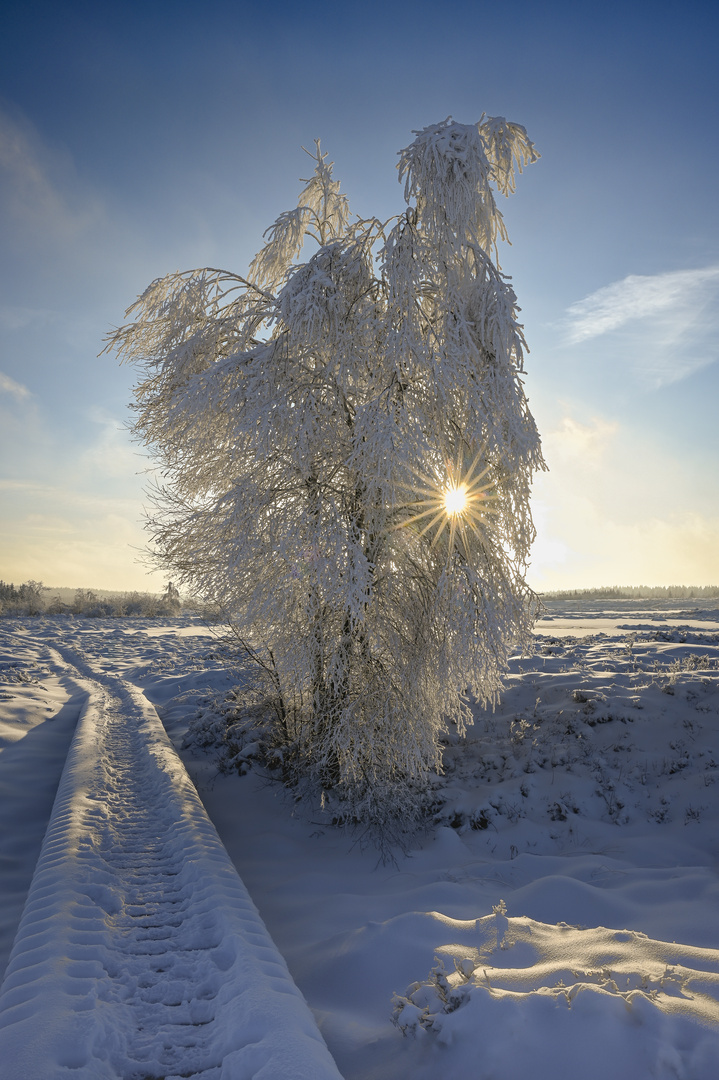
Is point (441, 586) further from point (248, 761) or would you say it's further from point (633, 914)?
point (248, 761)

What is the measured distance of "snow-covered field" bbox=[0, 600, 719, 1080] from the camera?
7.45 ft

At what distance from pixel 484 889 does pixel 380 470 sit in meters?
3.77

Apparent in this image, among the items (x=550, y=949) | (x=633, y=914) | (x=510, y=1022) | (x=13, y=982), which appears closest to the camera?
(x=510, y=1022)

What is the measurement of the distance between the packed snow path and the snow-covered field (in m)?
0.02

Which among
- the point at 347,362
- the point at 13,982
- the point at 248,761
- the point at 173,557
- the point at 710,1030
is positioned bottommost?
the point at 248,761

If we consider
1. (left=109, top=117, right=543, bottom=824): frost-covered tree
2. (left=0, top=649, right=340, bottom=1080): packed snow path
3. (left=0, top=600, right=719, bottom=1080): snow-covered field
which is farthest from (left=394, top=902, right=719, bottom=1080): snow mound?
(left=109, top=117, right=543, bottom=824): frost-covered tree

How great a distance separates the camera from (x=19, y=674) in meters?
12.2

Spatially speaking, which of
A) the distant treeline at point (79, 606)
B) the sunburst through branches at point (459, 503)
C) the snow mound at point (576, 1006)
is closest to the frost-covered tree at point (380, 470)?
the sunburst through branches at point (459, 503)

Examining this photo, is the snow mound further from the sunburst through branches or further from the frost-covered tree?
the sunburst through branches

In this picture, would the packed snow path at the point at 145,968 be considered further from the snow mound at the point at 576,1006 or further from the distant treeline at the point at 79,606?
the distant treeline at the point at 79,606

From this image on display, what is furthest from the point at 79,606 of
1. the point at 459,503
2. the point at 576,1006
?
the point at 576,1006

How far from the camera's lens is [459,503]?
5.71m

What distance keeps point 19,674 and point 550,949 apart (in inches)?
506

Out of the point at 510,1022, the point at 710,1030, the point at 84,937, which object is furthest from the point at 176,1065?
the point at 710,1030
